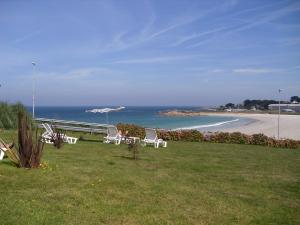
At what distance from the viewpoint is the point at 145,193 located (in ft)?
24.4

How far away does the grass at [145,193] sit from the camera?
6.07 meters

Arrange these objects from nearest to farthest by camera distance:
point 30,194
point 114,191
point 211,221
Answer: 1. point 211,221
2. point 30,194
3. point 114,191

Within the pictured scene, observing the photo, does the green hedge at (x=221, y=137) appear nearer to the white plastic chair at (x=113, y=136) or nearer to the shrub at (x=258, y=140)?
the shrub at (x=258, y=140)

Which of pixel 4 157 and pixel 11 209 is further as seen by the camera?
pixel 4 157

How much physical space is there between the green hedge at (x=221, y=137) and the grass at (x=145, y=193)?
8.33 m

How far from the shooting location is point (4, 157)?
1038 cm

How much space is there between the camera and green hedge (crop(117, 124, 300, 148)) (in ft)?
65.3

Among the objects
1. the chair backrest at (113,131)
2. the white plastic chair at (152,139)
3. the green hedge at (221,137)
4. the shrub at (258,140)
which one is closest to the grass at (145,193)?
the white plastic chair at (152,139)

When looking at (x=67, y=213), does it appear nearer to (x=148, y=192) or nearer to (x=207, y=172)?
(x=148, y=192)

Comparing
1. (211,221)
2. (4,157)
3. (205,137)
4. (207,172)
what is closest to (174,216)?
(211,221)

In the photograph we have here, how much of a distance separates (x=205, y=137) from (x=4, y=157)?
40.3 ft

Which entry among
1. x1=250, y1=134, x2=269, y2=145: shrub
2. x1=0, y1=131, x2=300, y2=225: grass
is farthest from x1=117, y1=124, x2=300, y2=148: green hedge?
x1=0, y1=131, x2=300, y2=225: grass

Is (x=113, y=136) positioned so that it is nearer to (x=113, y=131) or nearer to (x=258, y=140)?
(x=113, y=131)

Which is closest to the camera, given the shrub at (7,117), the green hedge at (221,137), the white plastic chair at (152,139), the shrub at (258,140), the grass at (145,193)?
the grass at (145,193)
